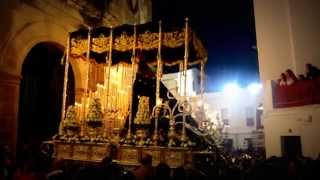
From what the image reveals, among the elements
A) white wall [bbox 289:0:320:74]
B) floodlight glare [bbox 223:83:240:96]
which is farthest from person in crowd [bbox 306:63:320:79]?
floodlight glare [bbox 223:83:240:96]

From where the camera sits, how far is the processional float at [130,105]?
8461 mm

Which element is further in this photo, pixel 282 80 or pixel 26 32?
pixel 282 80

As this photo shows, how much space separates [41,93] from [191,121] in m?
5.78

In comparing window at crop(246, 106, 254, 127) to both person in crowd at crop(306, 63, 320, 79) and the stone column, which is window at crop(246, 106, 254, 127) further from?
the stone column

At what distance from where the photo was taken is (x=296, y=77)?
10.5m

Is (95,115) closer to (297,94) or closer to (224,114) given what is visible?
(297,94)

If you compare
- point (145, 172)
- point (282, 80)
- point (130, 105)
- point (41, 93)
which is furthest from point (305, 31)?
point (41, 93)

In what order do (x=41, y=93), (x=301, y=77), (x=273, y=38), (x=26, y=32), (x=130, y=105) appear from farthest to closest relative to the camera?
(x=41, y=93) → (x=273, y=38) → (x=26, y=32) → (x=301, y=77) → (x=130, y=105)

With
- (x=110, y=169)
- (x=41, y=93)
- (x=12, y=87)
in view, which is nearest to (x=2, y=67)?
(x=12, y=87)

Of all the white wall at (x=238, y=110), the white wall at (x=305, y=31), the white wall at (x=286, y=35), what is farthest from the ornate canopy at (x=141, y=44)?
the white wall at (x=238, y=110)

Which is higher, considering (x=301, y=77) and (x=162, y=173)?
(x=301, y=77)

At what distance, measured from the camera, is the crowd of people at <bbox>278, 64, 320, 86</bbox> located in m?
10.0

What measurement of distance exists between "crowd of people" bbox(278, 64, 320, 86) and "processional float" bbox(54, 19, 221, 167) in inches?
103

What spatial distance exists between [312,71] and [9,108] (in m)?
8.97
